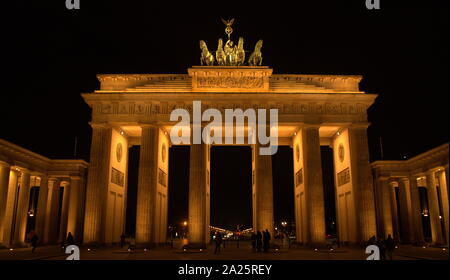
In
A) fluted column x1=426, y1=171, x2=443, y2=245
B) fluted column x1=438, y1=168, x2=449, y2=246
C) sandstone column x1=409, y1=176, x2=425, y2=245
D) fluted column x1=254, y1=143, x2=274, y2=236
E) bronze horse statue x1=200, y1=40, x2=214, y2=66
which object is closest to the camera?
fluted column x1=254, y1=143, x2=274, y2=236

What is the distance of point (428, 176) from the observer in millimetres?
39281

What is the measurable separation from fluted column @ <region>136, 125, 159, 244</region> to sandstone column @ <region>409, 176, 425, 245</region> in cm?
2745

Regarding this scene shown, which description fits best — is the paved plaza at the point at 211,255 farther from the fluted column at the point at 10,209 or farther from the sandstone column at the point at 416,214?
the sandstone column at the point at 416,214

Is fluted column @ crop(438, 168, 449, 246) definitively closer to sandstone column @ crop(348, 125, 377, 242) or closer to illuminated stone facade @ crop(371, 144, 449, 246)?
illuminated stone facade @ crop(371, 144, 449, 246)

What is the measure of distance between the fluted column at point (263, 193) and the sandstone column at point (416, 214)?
58.5 feet

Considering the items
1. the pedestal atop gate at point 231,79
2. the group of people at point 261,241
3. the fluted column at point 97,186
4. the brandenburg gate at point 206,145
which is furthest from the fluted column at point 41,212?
the group of people at point 261,241

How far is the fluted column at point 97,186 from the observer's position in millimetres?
33750

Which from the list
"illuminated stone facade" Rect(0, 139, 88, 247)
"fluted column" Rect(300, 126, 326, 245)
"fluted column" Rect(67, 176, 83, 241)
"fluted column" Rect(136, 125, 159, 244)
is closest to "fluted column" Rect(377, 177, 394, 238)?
"fluted column" Rect(300, 126, 326, 245)

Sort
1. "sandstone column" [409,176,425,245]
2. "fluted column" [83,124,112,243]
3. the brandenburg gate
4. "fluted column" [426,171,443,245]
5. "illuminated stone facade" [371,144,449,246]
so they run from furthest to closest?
"sandstone column" [409,176,425,245] < "fluted column" [426,171,443,245] < "illuminated stone facade" [371,144,449,246] < the brandenburg gate < "fluted column" [83,124,112,243]

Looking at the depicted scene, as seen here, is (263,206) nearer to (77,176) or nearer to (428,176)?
(428,176)

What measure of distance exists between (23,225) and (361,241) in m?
33.1

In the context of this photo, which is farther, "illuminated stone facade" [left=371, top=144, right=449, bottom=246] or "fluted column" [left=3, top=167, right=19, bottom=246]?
"illuminated stone facade" [left=371, top=144, right=449, bottom=246]

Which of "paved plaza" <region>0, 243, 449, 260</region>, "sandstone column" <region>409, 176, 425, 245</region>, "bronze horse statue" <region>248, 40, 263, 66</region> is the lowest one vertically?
"paved plaza" <region>0, 243, 449, 260</region>

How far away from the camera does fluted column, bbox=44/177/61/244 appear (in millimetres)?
44459
